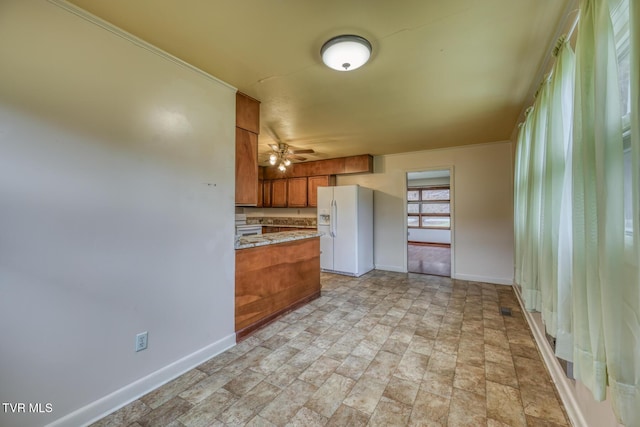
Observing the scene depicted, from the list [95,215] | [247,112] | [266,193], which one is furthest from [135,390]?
[266,193]

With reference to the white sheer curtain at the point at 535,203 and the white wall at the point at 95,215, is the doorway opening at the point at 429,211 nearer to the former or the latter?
the white sheer curtain at the point at 535,203

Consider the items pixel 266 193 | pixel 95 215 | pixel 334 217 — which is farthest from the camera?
pixel 266 193

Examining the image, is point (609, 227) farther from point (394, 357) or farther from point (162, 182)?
point (162, 182)

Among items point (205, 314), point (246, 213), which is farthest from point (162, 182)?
point (246, 213)

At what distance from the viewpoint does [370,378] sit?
197 cm

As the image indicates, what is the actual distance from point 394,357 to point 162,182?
2.38 meters

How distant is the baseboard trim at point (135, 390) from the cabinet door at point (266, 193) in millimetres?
4528

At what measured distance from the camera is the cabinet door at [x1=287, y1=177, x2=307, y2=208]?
5980 millimetres

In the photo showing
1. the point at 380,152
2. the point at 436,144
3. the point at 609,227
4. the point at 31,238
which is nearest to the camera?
the point at 609,227

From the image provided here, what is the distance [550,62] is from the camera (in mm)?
1961

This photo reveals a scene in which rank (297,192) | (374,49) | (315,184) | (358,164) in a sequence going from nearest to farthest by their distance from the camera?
1. (374,49)
2. (358,164)
3. (315,184)
4. (297,192)

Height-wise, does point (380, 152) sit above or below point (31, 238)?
above

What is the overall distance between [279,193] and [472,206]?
416 cm

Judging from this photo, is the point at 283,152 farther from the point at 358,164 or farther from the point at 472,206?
the point at 472,206
